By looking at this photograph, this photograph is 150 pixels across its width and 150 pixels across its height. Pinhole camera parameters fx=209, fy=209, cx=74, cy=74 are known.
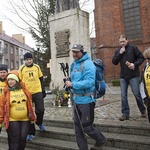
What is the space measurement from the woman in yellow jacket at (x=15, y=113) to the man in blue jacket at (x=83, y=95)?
37.1 inches

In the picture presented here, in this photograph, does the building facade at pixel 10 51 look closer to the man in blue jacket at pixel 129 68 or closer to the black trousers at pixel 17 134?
the man in blue jacket at pixel 129 68

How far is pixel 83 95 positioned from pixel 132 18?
2304 centimetres

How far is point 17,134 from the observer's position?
3662mm

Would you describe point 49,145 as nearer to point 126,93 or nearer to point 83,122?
point 83,122

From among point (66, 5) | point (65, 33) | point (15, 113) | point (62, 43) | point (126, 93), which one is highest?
point (66, 5)

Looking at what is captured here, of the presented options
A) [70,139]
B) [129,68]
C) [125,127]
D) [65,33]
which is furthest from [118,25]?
[70,139]

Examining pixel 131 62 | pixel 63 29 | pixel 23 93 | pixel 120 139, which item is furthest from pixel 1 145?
pixel 63 29

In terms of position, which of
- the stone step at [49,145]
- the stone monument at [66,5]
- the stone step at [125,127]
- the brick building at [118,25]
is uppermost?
the brick building at [118,25]

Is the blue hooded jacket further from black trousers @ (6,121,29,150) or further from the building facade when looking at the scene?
the building facade

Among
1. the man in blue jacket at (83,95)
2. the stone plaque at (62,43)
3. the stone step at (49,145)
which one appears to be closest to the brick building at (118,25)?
the stone plaque at (62,43)

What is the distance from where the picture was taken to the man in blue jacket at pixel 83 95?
3287mm

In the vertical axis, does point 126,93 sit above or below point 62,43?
below

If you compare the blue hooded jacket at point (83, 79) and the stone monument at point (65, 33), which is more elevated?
the stone monument at point (65, 33)

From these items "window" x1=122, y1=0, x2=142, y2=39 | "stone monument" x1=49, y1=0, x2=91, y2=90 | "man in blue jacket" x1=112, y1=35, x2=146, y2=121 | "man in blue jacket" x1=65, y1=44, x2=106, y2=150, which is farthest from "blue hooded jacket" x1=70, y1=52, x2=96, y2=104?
"window" x1=122, y1=0, x2=142, y2=39
